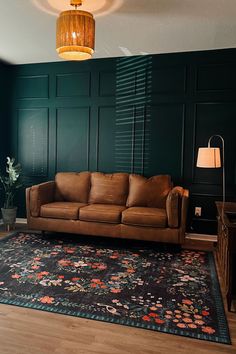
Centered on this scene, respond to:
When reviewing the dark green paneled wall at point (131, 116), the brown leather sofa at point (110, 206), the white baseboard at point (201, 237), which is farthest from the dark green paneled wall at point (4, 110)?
the white baseboard at point (201, 237)

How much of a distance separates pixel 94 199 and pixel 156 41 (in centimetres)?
231

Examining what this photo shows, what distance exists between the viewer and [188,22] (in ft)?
10.9

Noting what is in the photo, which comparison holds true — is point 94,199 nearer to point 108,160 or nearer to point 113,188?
point 113,188

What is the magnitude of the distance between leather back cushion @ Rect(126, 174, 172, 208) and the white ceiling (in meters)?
1.81

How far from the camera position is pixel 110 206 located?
4.15m

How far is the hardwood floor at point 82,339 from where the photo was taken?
1830 millimetres

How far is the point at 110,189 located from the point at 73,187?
23.0 inches

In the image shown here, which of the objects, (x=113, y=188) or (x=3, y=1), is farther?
(x=113, y=188)

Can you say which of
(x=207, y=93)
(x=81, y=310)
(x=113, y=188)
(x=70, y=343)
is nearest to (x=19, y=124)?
(x=113, y=188)

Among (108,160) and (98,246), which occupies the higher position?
(108,160)

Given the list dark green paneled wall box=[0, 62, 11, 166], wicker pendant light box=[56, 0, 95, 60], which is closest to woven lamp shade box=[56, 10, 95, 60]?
wicker pendant light box=[56, 0, 95, 60]

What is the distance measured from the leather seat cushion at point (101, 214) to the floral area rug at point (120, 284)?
1.17ft

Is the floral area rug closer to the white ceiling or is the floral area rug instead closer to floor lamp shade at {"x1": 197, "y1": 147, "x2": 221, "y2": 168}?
floor lamp shade at {"x1": 197, "y1": 147, "x2": 221, "y2": 168}

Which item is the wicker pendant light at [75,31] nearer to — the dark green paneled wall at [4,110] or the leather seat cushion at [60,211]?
the leather seat cushion at [60,211]
